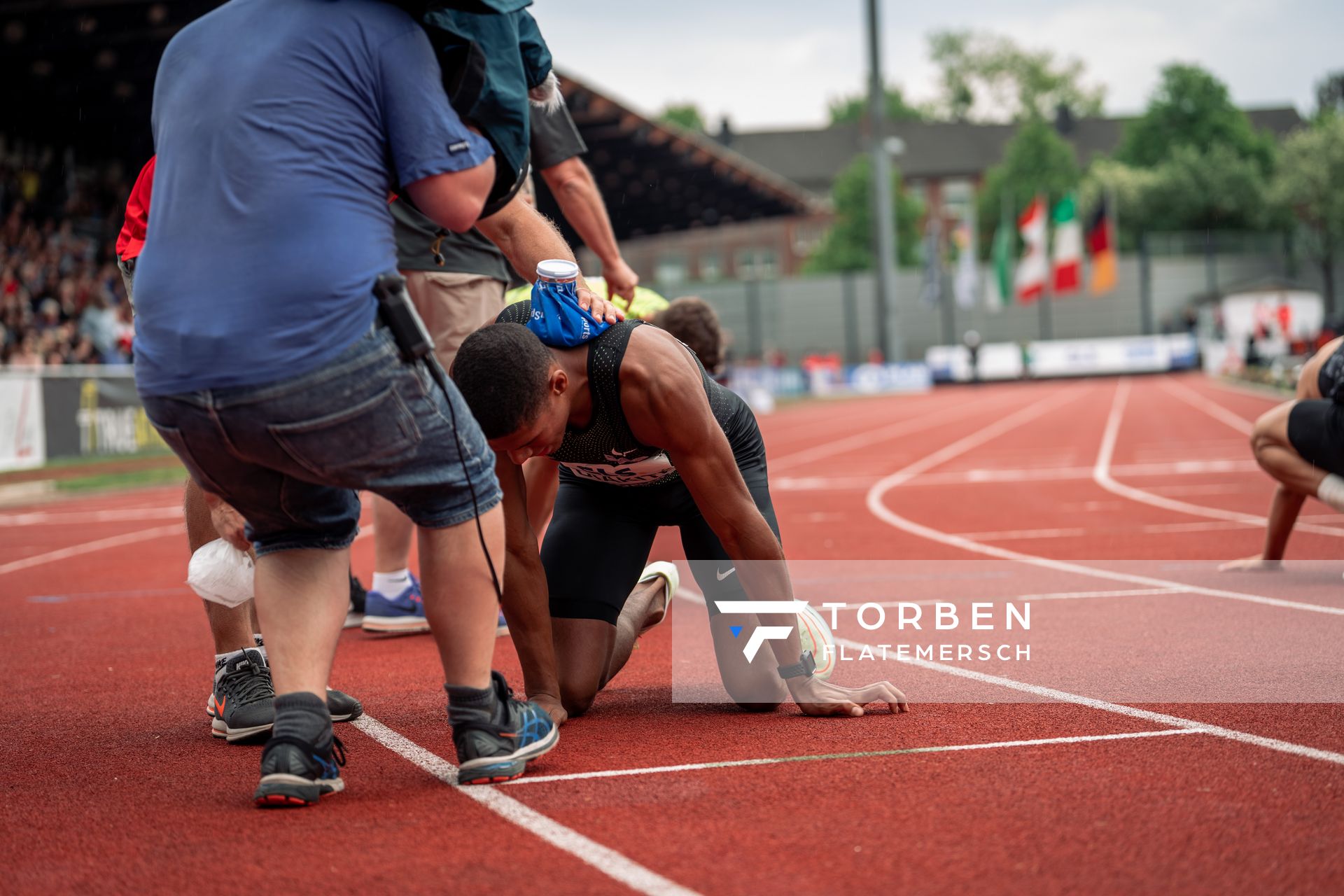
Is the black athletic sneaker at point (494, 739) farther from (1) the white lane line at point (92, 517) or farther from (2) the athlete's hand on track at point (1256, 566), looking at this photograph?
(1) the white lane line at point (92, 517)

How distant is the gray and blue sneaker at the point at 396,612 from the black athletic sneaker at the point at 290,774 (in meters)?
2.54

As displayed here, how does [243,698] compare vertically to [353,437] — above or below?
below

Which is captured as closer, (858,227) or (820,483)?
→ (820,483)

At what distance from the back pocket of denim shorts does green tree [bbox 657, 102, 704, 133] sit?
8822 centimetres

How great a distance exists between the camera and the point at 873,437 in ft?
68.8

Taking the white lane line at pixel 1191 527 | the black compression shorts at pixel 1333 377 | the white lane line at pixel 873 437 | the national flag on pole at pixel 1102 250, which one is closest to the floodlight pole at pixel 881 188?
the national flag on pole at pixel 1102 250

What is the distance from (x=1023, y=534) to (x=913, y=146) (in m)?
81.9

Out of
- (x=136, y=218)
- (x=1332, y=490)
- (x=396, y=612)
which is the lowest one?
(x=396, y=612)

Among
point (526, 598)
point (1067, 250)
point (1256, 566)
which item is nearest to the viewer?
point (526, 598)

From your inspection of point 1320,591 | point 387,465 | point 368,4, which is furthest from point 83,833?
point 1320,591

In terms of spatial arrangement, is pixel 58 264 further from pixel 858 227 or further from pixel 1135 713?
pixel 858 227

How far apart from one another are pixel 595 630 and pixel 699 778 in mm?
905

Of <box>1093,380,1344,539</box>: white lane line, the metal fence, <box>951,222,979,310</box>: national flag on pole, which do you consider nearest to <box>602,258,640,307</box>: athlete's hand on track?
<box>1093,380,1344,539</box>: white lane line

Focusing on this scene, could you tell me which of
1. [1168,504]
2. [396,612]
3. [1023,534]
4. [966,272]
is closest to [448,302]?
[396,612]
